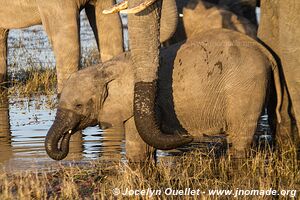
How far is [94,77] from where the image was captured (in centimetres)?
764

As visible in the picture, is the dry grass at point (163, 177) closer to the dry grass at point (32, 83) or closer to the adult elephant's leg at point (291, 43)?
the adult elephant's leg at point (291, 43)

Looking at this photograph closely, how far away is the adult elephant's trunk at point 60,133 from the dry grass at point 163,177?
13 cm

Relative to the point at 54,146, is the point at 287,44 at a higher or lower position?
higher

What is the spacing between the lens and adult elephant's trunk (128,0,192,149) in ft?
23.0

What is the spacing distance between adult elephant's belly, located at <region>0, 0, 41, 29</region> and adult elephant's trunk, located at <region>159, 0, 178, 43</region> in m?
2.47

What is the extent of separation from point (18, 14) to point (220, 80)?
3.98m

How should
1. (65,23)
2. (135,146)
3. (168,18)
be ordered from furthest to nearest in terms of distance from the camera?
(65,23) < (168,18) < (135,146)

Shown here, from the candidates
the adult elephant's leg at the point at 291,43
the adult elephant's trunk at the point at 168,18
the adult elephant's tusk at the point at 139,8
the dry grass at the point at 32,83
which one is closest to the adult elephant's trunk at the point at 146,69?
the adult elephant's tusk at the point at 139,8

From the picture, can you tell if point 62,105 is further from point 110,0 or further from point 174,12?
point 110,0

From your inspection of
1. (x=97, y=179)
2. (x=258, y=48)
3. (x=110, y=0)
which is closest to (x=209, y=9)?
(x=110, y=0)

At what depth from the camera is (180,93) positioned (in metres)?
7.68

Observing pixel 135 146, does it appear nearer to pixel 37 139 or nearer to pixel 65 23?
pixel 37 139

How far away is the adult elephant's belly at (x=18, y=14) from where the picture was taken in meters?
10.9

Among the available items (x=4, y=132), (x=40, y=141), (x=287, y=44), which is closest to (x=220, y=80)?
(x=287, y=44)
